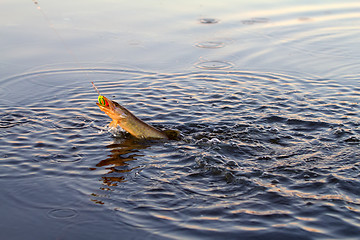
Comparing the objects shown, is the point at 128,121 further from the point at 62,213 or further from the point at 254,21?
the point at 254,21

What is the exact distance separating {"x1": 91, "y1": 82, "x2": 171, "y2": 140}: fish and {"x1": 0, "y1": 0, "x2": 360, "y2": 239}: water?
18 cm

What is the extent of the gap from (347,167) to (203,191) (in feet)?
6.68

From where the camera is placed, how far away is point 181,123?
737cm

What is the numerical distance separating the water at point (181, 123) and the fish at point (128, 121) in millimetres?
177

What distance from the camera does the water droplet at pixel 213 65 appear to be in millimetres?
9859

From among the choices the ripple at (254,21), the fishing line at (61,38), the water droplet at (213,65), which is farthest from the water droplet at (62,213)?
the ripple at (254,21)

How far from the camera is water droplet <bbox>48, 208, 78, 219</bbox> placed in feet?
15.4

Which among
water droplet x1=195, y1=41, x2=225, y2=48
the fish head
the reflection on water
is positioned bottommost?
the reflection on water

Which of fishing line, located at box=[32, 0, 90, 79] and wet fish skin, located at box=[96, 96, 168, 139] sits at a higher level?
fishing line, located at box=[32, 0, 90, 79]

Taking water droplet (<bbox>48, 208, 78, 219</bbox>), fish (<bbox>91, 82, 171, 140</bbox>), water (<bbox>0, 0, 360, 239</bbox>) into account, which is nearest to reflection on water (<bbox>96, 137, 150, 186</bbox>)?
water (<bbox>0, 0, 360, 239</bbox>)

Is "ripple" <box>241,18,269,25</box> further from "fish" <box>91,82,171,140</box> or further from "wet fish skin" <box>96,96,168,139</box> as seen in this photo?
"wet fish skin" <box>96,96,168,139</box>

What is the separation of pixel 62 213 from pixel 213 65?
6.05m

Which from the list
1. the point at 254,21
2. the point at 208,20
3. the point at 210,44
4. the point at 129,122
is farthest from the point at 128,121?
the point at 254,21

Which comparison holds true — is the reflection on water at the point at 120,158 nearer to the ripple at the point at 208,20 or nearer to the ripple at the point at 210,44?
the ripple at the point at 210,44
